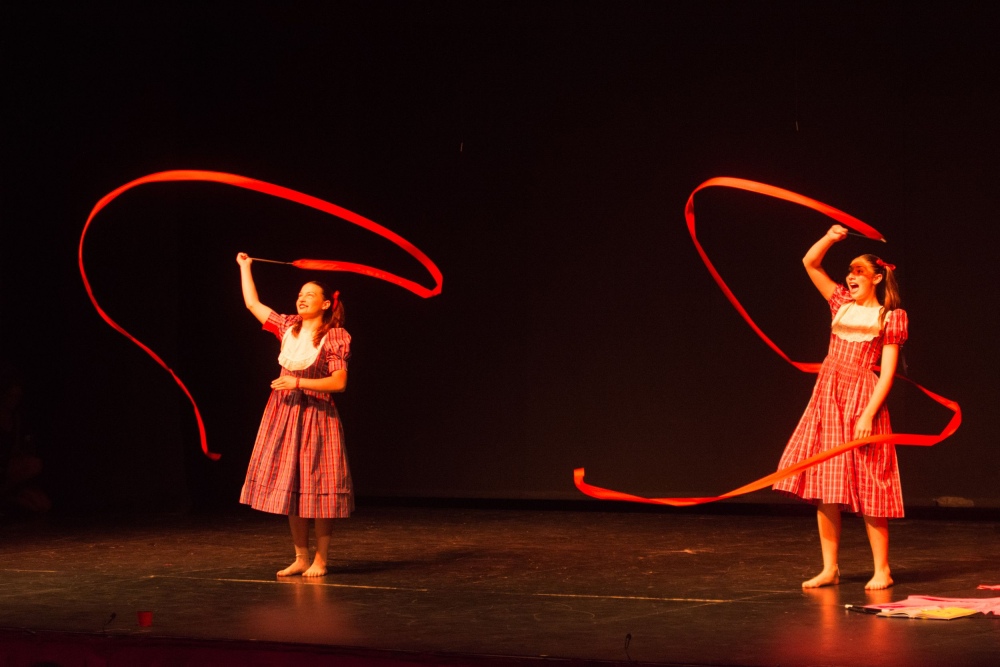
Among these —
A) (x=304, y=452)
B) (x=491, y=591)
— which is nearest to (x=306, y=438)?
(x=304, y=452)

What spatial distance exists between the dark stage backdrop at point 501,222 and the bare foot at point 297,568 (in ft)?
8.44

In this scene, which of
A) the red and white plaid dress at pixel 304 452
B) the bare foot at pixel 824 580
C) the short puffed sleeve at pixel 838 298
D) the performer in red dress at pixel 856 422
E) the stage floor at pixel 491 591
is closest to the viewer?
the stage floor at pixel 491 591

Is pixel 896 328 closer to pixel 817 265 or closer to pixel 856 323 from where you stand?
pixel 856 323

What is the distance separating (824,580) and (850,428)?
59cm

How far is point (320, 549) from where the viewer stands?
559 cm

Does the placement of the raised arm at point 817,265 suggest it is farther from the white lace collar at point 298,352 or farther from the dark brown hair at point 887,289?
the white lace collar at point 298,352

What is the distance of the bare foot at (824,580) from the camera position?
5078mm

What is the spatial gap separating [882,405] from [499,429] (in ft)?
11.1

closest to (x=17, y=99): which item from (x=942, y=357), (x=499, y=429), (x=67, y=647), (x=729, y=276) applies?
(x=499, y=429)

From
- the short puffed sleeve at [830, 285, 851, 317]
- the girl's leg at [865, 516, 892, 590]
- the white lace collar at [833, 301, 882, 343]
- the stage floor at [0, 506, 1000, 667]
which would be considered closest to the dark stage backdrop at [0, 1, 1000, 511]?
the stage floor at [0, 506, 1000, 667]

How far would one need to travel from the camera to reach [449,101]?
26.5 feet

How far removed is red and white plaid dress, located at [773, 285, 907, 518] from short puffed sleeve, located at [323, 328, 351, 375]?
182 cm

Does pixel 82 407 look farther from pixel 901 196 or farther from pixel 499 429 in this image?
pixel 901 196

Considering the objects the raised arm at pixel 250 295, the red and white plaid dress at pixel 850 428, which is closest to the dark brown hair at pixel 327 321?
the raised arm at pixel 250 295
